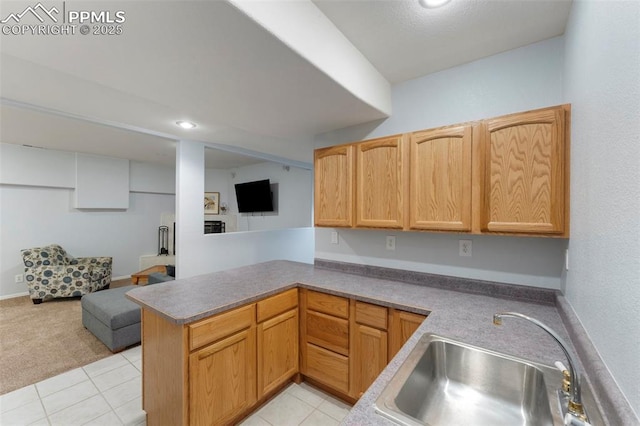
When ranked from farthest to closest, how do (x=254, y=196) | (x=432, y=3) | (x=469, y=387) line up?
(x=254, y=196) → (x=432, y=3) → (x=469, y=387)

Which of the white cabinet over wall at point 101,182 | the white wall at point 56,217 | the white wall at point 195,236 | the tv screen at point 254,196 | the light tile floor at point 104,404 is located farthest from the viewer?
the tv screen at point 254,196

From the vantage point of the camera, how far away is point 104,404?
2025 mm

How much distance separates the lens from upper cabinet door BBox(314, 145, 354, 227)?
222 cm

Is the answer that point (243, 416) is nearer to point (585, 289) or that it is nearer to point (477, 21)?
point (585, 289)

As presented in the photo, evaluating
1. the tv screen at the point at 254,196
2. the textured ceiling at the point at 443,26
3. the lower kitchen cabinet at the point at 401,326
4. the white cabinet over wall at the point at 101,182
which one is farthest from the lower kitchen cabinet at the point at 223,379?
the white cabinet over wall at the point at 101,182

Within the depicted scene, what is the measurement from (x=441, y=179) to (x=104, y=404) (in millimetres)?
2982

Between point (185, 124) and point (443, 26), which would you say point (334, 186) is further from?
point (185, 124)

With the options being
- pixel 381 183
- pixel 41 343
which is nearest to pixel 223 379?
pixel 381 183

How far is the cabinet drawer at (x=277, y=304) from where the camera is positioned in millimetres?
1884

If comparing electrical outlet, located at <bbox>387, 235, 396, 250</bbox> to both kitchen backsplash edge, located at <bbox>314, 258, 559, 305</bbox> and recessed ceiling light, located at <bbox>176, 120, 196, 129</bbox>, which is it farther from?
recessed ceiling light, located at <bbox>176, 120, 196, 129</bbox>

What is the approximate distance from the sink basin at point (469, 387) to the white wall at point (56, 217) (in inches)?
249

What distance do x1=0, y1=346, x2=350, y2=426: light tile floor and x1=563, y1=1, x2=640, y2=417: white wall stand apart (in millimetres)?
1677

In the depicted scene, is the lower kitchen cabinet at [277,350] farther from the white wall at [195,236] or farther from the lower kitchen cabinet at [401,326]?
the white wall at [195,236]

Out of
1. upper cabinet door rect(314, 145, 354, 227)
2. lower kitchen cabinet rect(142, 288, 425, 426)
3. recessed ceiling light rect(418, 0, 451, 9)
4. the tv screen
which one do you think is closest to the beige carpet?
lower kitchen cabinet rect(142, 288, 425, 426)
